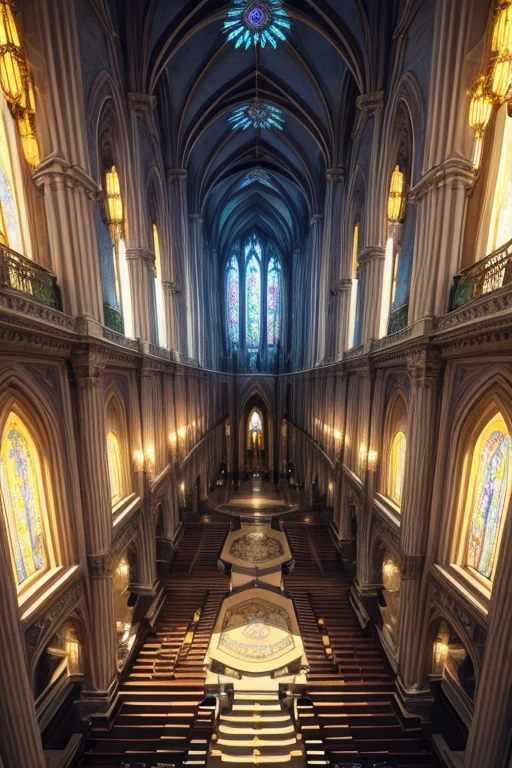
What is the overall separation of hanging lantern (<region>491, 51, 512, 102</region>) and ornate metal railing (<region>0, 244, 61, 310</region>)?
27.9 feet

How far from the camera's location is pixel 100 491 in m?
8.67

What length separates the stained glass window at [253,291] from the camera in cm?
3656

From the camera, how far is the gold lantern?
11539 millimetres

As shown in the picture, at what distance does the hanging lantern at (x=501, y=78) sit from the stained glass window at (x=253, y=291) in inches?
1204

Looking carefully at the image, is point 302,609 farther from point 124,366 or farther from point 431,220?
point 431,220

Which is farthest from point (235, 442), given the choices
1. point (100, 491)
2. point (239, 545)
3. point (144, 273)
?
point (100, 491)

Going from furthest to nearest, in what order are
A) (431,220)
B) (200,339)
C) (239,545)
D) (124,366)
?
(200,339)
(239,545)
(124,366)
(431,220)

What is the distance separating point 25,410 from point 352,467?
11.7m

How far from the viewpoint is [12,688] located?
18.9 ft

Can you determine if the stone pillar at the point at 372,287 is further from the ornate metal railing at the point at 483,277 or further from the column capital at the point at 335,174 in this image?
the column capital at the point at 335,174

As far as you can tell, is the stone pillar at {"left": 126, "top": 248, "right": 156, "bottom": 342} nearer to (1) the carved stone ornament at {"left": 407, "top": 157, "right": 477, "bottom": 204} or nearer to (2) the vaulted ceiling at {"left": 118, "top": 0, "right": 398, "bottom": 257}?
(2) the vaulted ceiling at {"left": 118, "top": 0, "right": 398, "bottom": 257}

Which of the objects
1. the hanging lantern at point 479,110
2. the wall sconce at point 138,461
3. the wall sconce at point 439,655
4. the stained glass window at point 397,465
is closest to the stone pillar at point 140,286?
the wall sconce at point 138,461

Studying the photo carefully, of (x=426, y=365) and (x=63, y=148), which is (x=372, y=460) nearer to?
(x=426, y=365)

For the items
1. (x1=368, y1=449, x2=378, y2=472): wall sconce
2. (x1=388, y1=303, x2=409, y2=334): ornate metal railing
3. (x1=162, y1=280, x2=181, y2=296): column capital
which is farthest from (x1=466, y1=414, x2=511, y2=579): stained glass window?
(x1=162, y1=280, x2=181, y2=296): column capital
